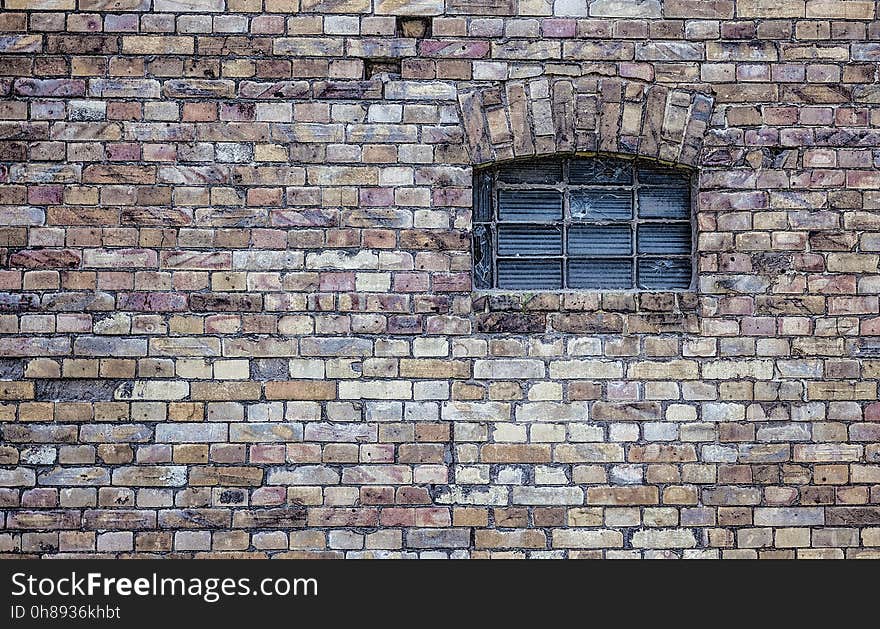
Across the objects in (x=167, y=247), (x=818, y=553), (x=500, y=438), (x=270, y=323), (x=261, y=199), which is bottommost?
(x=818, y=553)

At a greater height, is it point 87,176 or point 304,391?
point 87,176

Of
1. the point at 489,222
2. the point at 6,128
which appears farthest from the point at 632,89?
the point at 6,128

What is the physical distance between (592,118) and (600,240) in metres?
0.56

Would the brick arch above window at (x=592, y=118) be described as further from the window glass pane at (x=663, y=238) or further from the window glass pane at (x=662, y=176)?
the window glass pane at (x=663, y=238)

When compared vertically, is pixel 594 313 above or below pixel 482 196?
below

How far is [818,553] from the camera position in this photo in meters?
3.40

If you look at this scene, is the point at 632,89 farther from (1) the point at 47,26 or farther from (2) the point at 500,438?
(1) the point at 47,26

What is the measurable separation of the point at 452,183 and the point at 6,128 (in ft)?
6.51

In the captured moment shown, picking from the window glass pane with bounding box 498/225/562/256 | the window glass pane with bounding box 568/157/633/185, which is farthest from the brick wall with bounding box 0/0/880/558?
the window glass pane with bounding box 498/225/562/256

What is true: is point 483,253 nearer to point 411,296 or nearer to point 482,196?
point 482,196

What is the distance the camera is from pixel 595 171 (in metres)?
3.54

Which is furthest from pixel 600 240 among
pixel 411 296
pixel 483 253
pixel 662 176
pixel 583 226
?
pixel 411 296

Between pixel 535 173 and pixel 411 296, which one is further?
pixel 535 173

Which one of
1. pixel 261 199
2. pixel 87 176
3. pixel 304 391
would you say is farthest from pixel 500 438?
pixel 87 176
